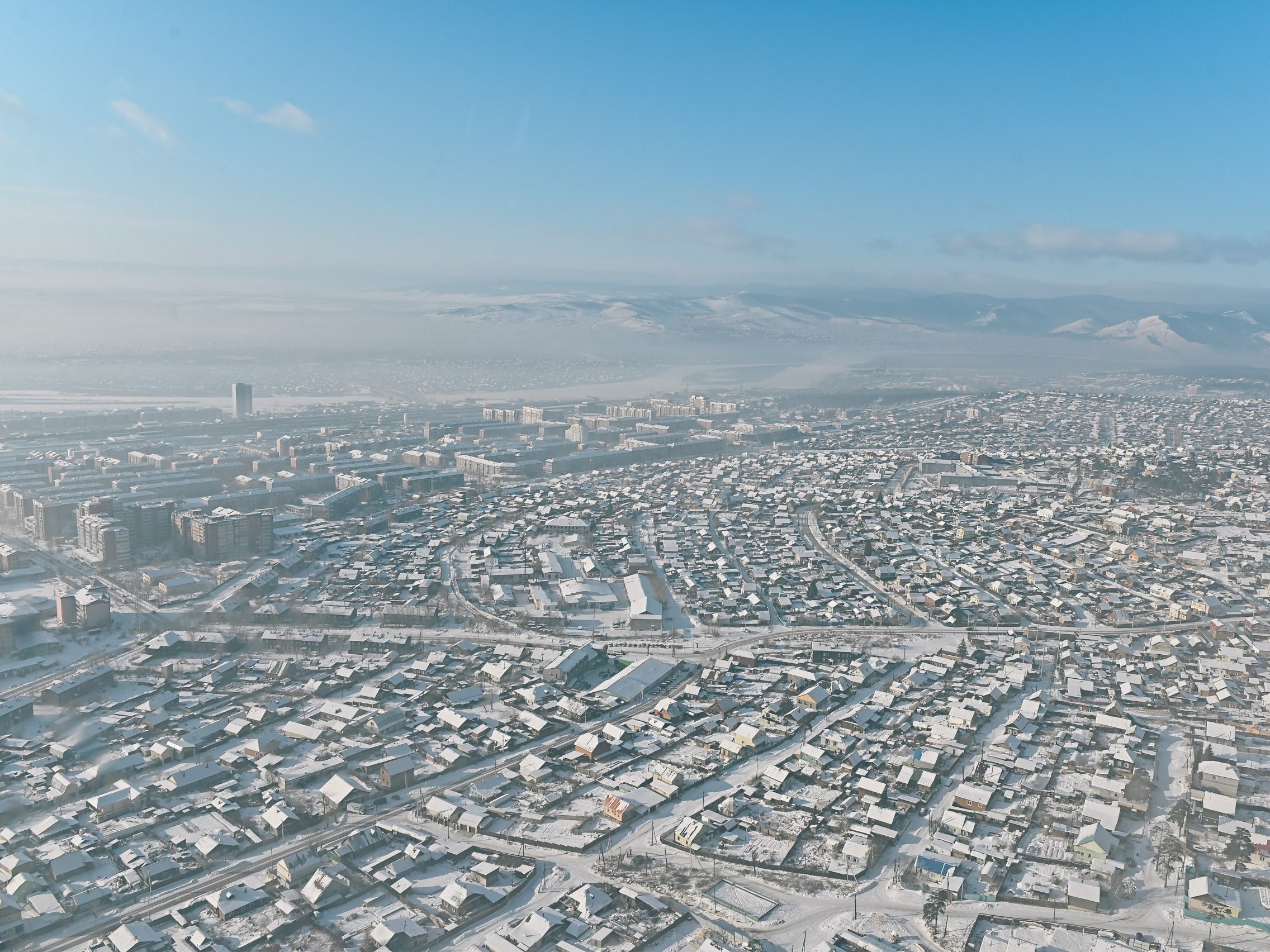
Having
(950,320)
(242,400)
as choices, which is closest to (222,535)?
(242,400)

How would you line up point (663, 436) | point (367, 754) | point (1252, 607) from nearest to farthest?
point (367, 754), point (1252, 607), point (663, 436)

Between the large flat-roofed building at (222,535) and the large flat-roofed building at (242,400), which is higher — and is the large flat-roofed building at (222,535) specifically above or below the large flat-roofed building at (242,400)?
below

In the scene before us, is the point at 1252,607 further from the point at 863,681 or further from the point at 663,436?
the point at 663,436

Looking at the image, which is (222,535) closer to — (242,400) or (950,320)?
(242,400)

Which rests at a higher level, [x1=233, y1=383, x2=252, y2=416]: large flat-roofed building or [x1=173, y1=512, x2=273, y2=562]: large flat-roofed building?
[x1=233, y1=383, x2=252, y2=416]: large flat-roofed building

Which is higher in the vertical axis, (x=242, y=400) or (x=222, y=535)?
(x=242, y=400)

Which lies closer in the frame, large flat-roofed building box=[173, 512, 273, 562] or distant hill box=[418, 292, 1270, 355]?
large flat-roofed building box=[173, 512, 273, 562]

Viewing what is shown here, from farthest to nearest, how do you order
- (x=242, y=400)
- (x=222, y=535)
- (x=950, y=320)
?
(x=950, y=320) → (x=242, y=400) → (x=222, y=535)

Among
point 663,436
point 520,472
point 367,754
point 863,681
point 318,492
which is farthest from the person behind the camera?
point 663,436

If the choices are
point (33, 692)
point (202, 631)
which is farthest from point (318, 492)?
point (33, 692)

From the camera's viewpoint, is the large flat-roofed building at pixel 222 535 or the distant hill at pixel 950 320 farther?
the distant hill at pixel 950 320

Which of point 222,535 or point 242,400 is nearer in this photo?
point 222,535
